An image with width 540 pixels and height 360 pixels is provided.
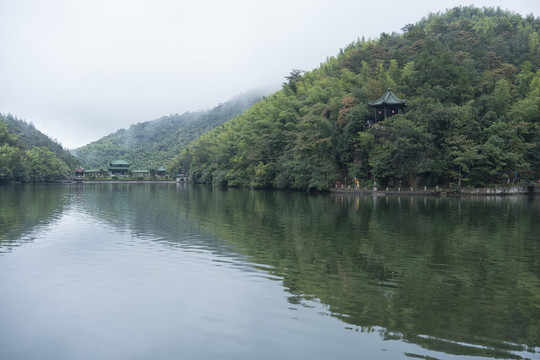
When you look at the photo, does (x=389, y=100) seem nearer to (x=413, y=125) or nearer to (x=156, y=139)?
(x=413, y=125)

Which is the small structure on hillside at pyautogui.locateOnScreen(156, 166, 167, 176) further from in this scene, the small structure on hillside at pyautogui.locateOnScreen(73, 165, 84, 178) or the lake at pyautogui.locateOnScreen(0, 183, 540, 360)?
the lake at pyautogui.locateOnScreen(0, 183, 540, 360)

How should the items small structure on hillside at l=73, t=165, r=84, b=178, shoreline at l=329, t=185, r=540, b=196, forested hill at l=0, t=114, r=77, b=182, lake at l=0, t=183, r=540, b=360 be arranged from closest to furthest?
lake at l=0, t=183, r=540, b=360
shoreline at l=329, t=185, r=540, b=196
forested hill at l=0, t=114, r=77, b=182
small structure on hillside at l=73, t=165, r=84, b=178

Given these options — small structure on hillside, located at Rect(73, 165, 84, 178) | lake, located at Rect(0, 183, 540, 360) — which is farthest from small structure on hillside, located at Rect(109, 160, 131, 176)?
lake, located at Rect(0, 183, 540, 360)

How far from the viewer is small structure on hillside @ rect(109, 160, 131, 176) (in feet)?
328

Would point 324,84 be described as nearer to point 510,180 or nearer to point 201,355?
point 510,180

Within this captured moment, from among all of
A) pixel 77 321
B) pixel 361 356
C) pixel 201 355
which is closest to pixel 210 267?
pixel 77 321

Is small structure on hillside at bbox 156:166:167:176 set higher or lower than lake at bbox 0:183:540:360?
higher

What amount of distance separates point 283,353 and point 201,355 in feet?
3.41

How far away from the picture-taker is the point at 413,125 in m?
41.2

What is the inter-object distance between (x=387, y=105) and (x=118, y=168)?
73.6 m

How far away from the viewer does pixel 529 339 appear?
568 cm

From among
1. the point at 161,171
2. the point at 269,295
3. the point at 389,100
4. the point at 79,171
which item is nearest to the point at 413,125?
the point at 389,100

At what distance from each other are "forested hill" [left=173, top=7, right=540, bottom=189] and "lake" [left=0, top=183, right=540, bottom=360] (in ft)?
93.2

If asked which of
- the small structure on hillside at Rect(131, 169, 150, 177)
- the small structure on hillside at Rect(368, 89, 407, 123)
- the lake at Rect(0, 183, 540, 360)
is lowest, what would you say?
the lake at Rect(0, 183, 540, 360)
